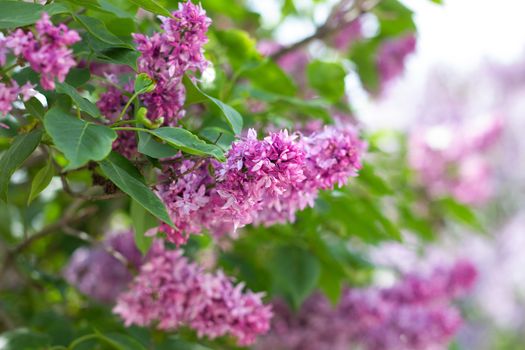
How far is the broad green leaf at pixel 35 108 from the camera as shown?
2.27 feet

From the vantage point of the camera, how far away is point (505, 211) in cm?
577

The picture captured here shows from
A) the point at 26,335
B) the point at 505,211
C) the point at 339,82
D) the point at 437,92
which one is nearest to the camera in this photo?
the point at 26,335

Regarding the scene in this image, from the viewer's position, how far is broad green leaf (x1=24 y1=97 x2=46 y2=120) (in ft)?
2.27

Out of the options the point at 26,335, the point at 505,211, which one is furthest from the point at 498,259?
the point at 26,335

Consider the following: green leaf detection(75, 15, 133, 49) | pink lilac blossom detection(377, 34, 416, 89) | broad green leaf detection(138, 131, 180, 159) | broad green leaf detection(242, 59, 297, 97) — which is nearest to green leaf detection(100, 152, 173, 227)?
broad green leaf detection(138, 131, 180, 159)

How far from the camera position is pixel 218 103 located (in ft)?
2.35

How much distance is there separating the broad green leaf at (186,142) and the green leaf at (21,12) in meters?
0.15

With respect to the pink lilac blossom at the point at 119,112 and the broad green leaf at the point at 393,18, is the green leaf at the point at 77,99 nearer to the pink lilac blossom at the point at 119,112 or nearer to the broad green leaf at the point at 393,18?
the pink lilac blossom at the point at 119,112

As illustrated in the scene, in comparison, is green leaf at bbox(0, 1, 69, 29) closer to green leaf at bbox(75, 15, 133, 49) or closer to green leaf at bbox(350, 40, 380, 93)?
green leaf at bbox(75, 15, 133, 49)

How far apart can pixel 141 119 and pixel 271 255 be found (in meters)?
0.74

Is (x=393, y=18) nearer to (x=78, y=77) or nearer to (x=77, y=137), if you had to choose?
(x=78, y=77)

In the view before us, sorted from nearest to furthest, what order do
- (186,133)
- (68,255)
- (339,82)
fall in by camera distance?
(186,133) → (339,82) → (68,255)

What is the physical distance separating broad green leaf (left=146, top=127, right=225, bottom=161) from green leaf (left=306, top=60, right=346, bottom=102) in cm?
66

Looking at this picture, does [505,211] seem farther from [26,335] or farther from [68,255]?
[26,335]
